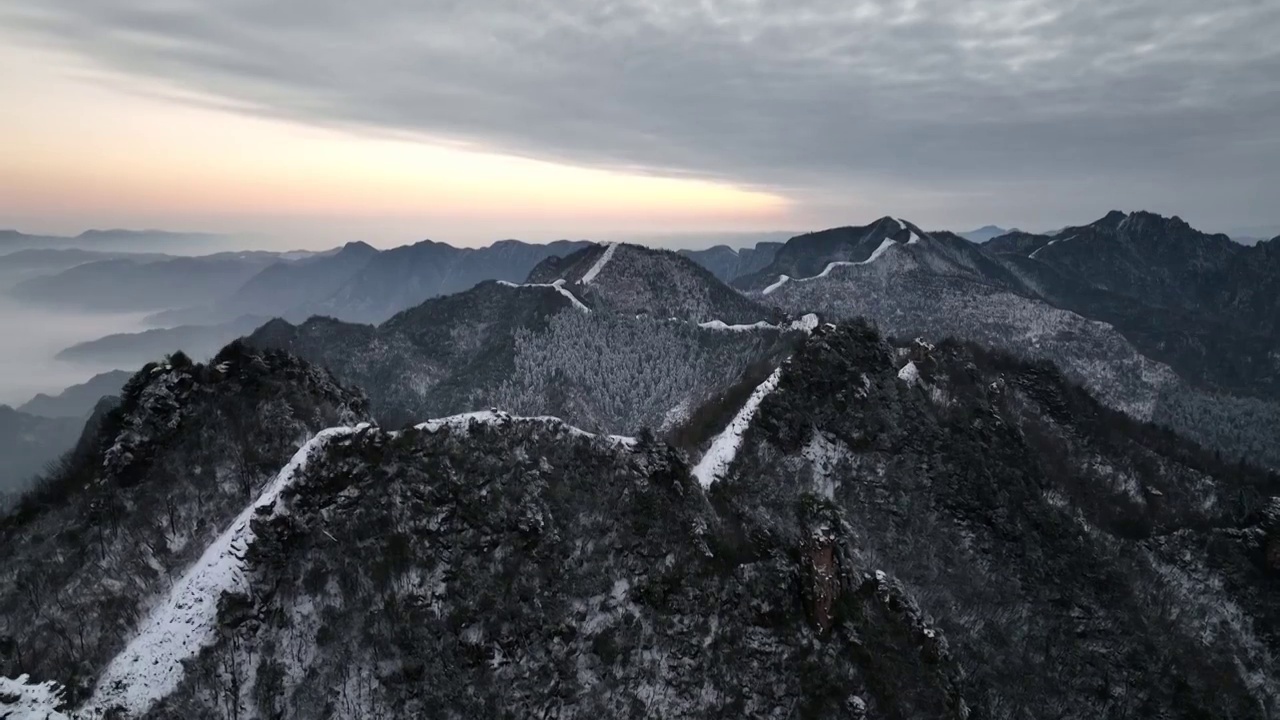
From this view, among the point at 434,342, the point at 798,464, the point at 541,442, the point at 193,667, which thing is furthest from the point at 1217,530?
the point at 434,342

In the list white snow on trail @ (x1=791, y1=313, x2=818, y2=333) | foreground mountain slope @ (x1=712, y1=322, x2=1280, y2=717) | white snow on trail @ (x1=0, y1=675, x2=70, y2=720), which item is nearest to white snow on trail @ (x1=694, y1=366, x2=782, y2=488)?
foreground mountain slope @ (x1=712, y1=322, x2=1280, y2=717)

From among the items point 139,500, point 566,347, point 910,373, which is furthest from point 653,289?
point 139,500

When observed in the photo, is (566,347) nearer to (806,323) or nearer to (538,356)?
(538,356)

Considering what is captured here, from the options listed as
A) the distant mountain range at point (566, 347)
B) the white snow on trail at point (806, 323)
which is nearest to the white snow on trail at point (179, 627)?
the distant mountain range at point (566, 347)

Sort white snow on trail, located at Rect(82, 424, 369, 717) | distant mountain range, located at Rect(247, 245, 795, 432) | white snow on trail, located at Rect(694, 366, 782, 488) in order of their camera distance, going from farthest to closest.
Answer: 1. distant mountain range, located at Rect(247, 245, 795, 432)
2. white snow on trail, located at Rect(694, 366, 782, 488)
3. white snow on trail, located at Rect(82, 424, 369, 717)

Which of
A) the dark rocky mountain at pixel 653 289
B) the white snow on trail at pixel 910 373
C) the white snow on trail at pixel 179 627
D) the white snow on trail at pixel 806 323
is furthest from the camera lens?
the dark rocky mountain at pixel 653 289

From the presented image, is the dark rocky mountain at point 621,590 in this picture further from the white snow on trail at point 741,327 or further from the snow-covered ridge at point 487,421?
the white snow on trail at point 741,327

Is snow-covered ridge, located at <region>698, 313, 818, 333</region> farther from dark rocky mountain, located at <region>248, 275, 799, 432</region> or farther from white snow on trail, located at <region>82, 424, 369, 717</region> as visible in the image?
white snow on trail, located at <region>82, 424, 369, 717</region>
